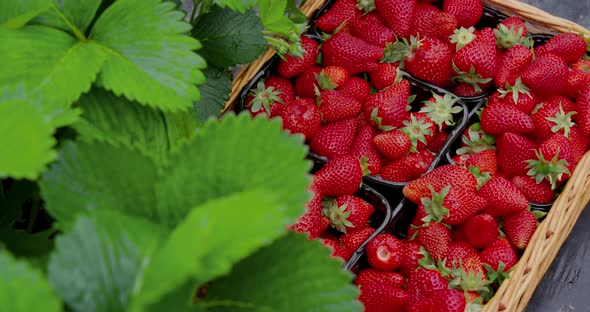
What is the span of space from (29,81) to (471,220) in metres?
0.75

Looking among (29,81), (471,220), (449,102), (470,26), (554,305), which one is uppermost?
(29,81)

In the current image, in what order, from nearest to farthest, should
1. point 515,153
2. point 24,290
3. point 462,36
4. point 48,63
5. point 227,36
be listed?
point 24,290
point 48,63
point 227,36
point 515,153
point 462,36

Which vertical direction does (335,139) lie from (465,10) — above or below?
below

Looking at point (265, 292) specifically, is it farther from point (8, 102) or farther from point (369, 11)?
point (369, 11)

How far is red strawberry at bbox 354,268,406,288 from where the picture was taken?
1.01 metres

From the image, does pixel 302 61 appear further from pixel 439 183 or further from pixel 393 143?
pixel 439 183

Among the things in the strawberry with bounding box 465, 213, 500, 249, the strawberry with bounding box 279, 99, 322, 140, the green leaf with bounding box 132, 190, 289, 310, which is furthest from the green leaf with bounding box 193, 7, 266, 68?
the green leaf with bounding box 132, 190, 289, 310

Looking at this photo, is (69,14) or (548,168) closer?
(69,14)

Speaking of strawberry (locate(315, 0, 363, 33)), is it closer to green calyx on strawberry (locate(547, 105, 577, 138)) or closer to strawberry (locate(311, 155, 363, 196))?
strawberry (locate(311, 155, 363, 196))

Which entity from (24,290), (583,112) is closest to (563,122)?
(583,112)

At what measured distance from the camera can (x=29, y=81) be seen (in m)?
0.56

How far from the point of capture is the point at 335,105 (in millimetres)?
1171

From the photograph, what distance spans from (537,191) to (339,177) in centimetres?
36

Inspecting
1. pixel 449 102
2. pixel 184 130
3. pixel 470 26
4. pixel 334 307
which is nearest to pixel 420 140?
pixel 449 102
